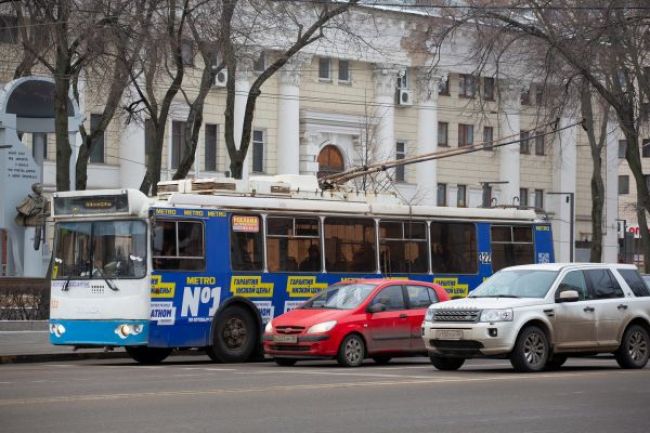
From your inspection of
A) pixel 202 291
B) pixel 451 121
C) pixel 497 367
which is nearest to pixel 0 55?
pixel 202 291

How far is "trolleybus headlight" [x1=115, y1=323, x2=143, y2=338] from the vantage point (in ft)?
79.0

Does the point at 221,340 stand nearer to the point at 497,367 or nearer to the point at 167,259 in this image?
the point at 167,259

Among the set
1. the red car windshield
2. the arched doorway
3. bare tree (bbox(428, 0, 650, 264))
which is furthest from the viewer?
the arched doorway

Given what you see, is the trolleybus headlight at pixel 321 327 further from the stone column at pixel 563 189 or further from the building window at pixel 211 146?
the stone column at pixel 563 189

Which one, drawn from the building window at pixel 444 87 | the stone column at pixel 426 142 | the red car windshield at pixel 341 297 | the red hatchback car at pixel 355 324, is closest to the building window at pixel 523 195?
the stone column at pixel 426 142

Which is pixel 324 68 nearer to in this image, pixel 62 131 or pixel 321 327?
pixel 62 131

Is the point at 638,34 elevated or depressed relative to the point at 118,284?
elevated

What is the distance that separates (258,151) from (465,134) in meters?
12.1

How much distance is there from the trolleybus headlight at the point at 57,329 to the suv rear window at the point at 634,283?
924 cm

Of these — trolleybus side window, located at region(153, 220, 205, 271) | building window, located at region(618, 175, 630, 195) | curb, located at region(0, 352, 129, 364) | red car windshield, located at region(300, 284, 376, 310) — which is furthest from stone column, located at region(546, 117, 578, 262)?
trolleybus side window, located at region(153, 220, 205, 271)

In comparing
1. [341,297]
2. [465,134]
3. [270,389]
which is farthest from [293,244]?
[465,134]

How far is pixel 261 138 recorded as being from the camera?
205 feet

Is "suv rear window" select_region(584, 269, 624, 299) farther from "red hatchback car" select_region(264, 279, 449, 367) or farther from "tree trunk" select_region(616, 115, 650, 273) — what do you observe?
"tree trunk" select_region(616, 115, 650, 273)

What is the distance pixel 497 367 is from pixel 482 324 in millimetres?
2390
